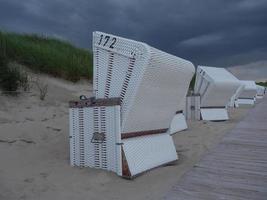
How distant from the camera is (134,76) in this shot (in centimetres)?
647

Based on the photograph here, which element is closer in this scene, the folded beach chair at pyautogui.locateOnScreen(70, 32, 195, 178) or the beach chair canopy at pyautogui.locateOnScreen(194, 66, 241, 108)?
the folded beach chair at pyautogui.locateOnScreen(70, 32, 195, 178)

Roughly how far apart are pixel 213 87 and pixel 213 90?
18 centimetres

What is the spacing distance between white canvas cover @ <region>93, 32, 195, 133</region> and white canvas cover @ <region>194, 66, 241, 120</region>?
10111 millimetres

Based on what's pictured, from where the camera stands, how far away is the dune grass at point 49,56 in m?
12.4

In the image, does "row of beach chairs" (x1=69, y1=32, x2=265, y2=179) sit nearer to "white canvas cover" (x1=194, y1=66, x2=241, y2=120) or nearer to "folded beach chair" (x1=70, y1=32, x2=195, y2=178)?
"folded beach chair" (x1=70, y1=32, x2=195, y2=178)

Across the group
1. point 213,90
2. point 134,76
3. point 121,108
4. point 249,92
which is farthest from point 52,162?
point 249,92

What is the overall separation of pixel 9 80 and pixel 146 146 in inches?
174

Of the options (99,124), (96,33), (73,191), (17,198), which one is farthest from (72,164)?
(96,33)

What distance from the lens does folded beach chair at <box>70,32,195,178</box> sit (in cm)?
646

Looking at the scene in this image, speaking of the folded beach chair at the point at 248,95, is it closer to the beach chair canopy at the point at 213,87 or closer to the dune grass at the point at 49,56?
the beach chair canopy at the point at 213,87

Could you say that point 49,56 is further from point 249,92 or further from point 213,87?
point 249,92

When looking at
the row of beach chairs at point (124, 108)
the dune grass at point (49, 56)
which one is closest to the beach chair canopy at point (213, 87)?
the dune grass at point (49, 56)

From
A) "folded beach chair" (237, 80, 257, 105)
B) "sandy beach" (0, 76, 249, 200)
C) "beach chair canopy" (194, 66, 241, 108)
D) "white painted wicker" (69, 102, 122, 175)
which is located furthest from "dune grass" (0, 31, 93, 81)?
"folded beach chair" (237, 80, 257, 105)

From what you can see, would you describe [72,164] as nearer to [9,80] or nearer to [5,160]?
[5,160]
